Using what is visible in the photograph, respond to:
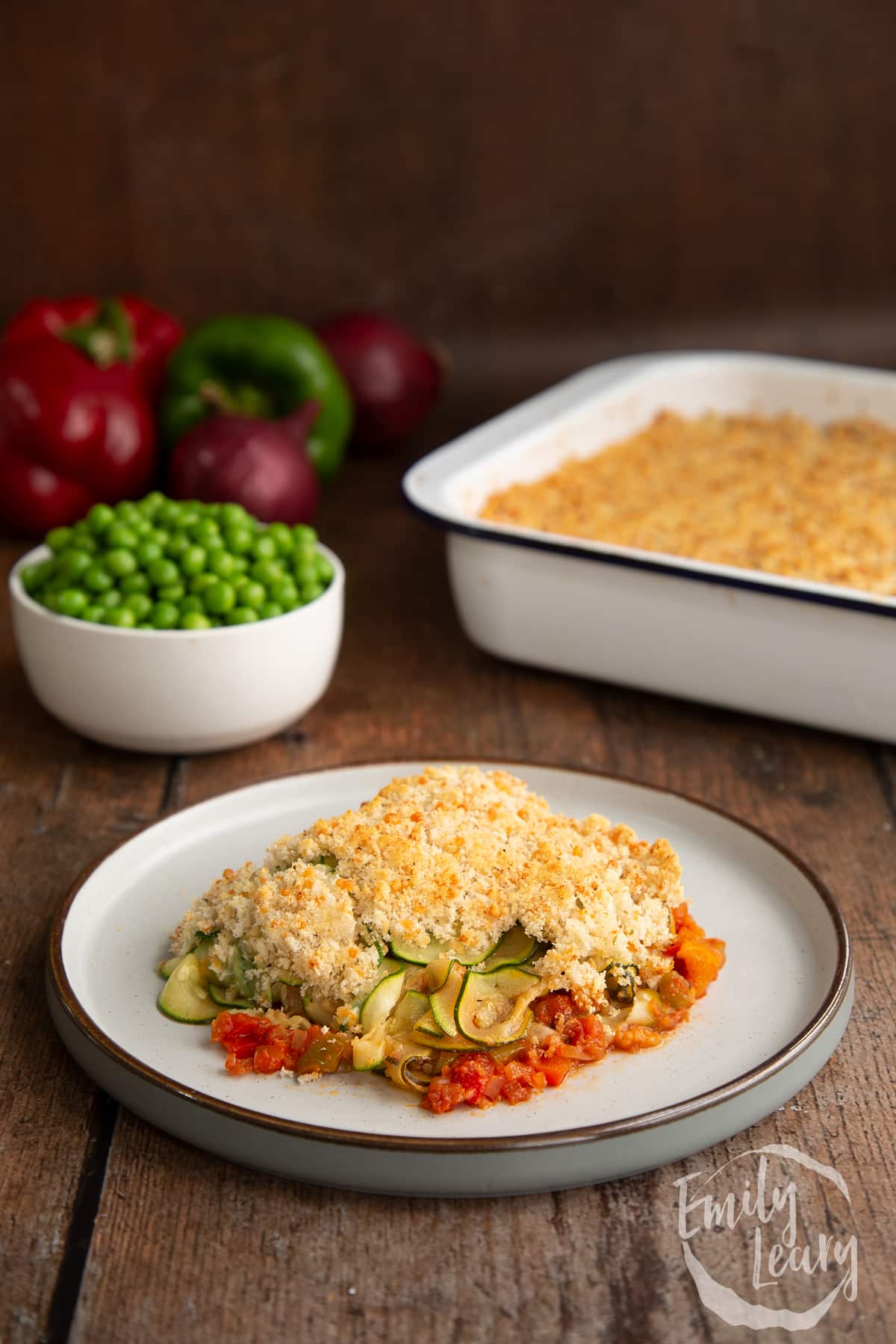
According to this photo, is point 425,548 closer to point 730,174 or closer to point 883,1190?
point 730,174

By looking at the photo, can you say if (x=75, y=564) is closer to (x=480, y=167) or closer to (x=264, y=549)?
(x=264, y=549)

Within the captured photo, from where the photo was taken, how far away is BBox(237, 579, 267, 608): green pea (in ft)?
6.22

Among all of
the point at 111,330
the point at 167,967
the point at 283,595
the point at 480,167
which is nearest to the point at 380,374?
the point at 111,330

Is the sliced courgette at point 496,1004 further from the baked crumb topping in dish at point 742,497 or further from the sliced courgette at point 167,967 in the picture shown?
the baked crumb topping in dish at point 742,497

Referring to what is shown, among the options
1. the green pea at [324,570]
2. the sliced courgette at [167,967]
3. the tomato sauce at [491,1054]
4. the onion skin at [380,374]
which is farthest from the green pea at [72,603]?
the onion skin at [380,374]

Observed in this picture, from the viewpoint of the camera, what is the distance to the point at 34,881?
1690 mm

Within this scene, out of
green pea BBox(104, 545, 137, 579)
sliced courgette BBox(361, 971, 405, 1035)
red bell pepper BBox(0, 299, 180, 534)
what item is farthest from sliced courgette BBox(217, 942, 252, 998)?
red bell pepper BBox(0, 299, 180, 534)

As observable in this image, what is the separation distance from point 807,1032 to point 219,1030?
1.67 feet

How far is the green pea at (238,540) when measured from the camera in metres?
1.94

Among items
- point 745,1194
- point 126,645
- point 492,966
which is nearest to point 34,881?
point 126,645

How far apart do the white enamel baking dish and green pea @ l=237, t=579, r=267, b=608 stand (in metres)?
0.29

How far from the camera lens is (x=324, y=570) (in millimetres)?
2020

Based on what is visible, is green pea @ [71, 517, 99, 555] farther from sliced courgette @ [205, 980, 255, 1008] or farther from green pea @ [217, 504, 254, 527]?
sliced courgette @ [205, 980, 255, 1008]

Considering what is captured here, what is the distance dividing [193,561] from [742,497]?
Answer: 0.90m
